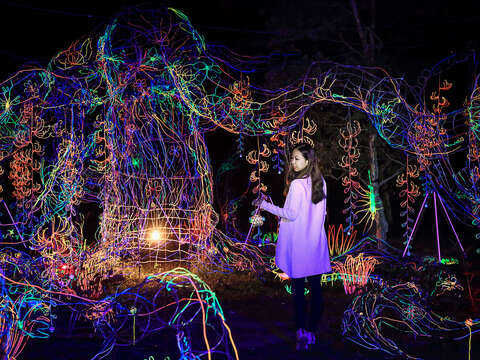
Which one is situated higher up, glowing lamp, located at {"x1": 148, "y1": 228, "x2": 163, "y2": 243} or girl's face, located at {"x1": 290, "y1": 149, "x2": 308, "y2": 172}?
girl's face, located at {"x1": 290, "y1": 149, "x2": 308, "y2": 172}

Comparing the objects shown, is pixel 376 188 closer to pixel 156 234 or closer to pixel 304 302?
pixel 156 234

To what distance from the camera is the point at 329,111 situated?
378 inches

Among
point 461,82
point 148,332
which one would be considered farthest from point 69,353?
point 461,82

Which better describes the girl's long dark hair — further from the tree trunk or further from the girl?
the tree trunk

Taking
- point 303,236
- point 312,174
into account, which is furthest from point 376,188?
point 303,236

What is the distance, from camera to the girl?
4094 mm

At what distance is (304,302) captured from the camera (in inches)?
163

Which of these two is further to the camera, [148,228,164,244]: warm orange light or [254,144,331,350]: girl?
[148,228,164,244]: warm orange light

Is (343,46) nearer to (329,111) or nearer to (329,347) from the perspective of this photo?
(329,111)

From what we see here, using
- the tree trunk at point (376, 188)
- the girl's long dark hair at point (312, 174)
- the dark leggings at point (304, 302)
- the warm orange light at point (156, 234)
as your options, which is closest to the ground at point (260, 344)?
the dark leggings at point (304, 302)

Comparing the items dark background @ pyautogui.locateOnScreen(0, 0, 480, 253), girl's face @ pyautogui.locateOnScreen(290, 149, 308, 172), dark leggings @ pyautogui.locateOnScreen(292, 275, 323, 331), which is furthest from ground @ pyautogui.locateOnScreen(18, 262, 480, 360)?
dark background @ pyautogui.locateOnScreen(0, 0, 480, 253)

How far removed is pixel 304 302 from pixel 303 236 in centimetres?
56

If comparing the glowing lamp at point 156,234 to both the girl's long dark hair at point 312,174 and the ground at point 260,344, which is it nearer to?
the ground at point 260,344

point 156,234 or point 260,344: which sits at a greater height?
point 156,234
